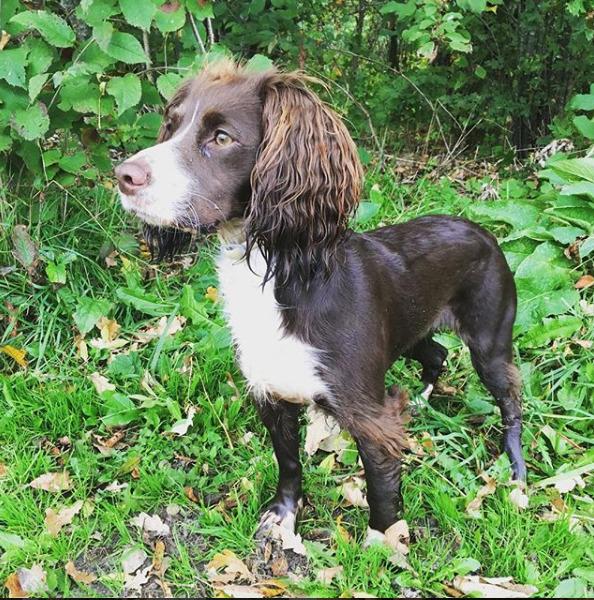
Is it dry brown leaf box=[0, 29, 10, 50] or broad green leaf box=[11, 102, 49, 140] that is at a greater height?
dry brown leaf box=[0, 29, 10, 50]

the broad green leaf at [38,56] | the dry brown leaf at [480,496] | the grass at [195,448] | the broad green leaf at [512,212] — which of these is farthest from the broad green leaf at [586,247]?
the broad green leaf at [38,56]

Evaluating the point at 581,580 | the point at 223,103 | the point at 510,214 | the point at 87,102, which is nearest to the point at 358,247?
the point at 223,103

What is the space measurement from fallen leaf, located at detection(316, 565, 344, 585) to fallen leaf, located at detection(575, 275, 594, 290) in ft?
7.30

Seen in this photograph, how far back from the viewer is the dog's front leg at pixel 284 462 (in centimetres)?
254

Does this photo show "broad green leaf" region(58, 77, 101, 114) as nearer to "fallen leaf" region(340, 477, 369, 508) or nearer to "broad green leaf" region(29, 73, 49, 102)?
"broad green leaf" region(29, 73, 49, 102)

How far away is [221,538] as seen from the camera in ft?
8.42

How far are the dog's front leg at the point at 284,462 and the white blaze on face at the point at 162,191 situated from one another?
88 centimetres

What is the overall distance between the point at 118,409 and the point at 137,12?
173 centimetres

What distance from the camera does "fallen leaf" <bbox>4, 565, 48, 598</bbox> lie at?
2314mm

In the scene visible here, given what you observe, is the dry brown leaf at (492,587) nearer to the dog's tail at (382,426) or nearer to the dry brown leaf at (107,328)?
the dog's tail at (382,426)

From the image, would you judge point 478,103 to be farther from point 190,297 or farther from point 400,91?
point 190,297

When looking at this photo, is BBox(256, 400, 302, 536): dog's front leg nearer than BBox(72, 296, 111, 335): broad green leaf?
Yes

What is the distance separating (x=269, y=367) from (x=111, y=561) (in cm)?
98

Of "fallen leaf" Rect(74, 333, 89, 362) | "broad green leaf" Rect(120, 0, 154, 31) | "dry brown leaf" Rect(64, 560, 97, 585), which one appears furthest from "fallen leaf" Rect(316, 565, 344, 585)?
"broad green leaf" Rect(120, 0, 154, 31)
